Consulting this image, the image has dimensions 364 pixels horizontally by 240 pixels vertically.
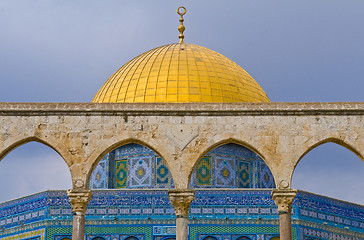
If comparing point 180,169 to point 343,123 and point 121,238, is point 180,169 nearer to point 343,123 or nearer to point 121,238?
point 343,123

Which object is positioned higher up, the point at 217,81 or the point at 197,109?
the point at 217,81

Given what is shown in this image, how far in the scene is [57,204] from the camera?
2183 cm

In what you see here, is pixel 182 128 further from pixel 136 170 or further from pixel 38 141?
pixel 136 170

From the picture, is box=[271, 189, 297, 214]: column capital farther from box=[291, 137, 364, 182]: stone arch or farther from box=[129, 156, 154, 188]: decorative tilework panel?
box=[129, 156, 154, 188]: decorative tilework panel

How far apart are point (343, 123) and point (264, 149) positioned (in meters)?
1.57

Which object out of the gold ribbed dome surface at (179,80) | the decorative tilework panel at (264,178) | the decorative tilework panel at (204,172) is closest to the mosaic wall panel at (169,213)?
the decorative tilework panel at (204,172)

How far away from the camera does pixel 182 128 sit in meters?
15.1

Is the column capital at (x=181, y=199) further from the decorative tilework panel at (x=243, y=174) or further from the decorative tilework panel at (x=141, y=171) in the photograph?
the decorative tilework panel at (x=243, y=174)

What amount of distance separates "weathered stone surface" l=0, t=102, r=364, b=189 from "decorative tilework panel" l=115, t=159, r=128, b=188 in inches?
320

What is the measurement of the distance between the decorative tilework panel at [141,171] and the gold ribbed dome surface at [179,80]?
179cm

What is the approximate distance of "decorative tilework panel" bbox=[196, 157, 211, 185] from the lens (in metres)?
22.6

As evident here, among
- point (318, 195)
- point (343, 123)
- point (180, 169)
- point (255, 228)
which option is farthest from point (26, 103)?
point (318, 195)

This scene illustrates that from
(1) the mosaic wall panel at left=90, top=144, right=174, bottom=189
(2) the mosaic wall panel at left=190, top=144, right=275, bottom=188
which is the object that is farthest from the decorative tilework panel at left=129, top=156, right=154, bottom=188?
(2) the mosaic wall panel at left=190, top=144, right=275, bottom=188

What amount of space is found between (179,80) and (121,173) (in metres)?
3.41
